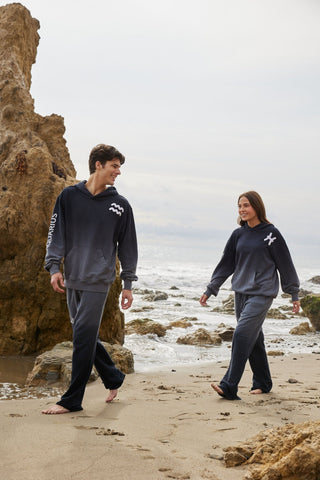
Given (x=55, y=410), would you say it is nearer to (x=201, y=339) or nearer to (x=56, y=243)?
(x=56, y=243)

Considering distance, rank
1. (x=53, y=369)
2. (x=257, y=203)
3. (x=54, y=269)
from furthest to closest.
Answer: (x=53, y=369), (x=257, y=203), (x=54, y=269)

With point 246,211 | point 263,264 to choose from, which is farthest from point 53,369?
point 246,211

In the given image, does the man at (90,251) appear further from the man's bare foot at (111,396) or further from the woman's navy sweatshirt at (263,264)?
the woman's navy sweatshirt at (263,264)

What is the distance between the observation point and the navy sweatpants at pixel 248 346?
16.0 feet

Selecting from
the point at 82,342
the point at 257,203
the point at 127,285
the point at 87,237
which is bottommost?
the point at 82,342

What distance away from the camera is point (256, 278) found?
518cm

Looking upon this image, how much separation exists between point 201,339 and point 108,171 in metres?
5.90

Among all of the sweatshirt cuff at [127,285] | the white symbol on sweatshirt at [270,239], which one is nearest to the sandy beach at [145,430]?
the sweatshirt cuff at [127,285]

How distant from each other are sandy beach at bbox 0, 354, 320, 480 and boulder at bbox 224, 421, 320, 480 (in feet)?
0.29

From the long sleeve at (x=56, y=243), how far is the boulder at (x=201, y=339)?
18.7ft

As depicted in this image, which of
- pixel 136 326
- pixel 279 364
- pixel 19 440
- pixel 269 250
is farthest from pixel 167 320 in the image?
pixel 19 440

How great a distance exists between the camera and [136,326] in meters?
10.5

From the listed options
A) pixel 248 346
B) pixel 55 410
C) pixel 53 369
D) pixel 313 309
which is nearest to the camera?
pixel 55 410

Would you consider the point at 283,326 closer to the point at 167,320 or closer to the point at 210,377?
the point at 167,320
